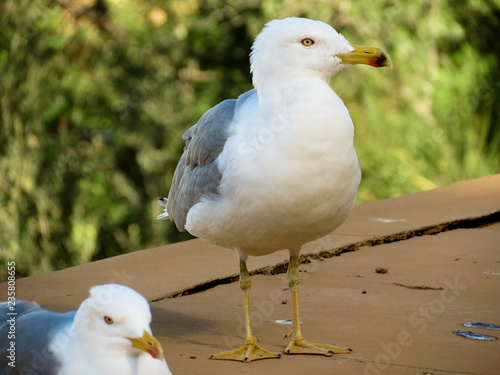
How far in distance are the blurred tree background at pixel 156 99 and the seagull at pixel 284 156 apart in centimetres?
537

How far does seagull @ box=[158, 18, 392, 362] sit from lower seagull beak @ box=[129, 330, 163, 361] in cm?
76

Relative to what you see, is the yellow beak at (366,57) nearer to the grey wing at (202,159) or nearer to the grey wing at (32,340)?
A: the grey wing at (202,159)

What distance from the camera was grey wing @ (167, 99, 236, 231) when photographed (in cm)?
323

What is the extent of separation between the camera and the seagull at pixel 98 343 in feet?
7.74

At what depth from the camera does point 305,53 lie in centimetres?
309

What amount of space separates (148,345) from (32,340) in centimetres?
50

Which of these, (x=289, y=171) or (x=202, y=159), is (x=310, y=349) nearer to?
(x=289, y=171)

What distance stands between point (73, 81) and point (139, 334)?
912 centimetres

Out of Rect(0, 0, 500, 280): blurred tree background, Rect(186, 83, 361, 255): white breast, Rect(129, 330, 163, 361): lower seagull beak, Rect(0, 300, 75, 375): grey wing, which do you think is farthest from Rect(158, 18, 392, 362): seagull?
Rect(0, 0, 500, 280): blurred tree background

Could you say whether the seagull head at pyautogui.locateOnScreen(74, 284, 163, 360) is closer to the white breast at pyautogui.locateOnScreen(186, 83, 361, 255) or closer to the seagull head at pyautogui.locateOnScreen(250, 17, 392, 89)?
the white breast at pyautogui.locateOnScreen(186, 83, 361, 255)

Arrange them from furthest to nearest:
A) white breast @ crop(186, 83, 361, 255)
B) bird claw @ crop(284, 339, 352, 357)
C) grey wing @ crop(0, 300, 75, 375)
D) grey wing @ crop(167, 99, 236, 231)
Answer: grey wing @ crop(167, 99, 236, 231) → bird claw @ crop(284, 339, 352, 357) → white breast @ crop(186, 83, 361, 255) → grey wing @ crop(0, 300, 75, 375)

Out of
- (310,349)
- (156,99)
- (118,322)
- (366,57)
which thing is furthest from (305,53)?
(156,99)

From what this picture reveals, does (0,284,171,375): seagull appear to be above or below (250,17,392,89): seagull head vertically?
below

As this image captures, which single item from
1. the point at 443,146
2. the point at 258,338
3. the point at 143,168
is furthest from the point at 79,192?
the point at 258,338
